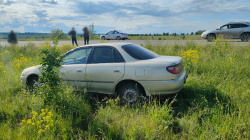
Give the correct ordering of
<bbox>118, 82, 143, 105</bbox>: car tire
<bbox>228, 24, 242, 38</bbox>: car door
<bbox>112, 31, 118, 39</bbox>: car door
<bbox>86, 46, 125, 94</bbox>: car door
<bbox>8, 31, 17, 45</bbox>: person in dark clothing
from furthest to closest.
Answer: <bbox>112, 31, 118, 39</bbox>: car door → <bbox>228, 24, 242, 38</bbox>: car door → <bbox>86, 46, 125, 94</bbox>: car door → <bbox>118, 82, 143, 105</bbox>: car tire → <bbox>8, 31, 17, 45</bbox>: person in dark clothing

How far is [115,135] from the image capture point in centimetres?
302

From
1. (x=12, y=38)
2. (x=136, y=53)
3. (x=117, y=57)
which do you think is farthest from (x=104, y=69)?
(x=12, y=38)

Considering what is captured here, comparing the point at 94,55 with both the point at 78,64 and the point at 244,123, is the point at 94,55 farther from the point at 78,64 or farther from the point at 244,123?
the point at 244,123

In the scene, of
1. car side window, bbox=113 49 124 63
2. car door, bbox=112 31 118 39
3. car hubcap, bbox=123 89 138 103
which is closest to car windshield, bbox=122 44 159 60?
car side window, bbox=113 49 124 63

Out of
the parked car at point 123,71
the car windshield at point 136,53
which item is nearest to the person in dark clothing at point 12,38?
the parked car at point 123,71

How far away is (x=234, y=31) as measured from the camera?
14492 mm

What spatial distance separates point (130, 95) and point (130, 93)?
48 mm

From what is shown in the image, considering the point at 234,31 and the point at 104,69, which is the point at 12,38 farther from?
the point at 234,31

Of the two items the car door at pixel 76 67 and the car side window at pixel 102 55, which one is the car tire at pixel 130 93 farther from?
the car door at pixel 76 67

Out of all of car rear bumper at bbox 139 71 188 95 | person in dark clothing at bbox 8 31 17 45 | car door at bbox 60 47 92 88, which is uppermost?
person in dark clothing at bbox 8 31 17 45

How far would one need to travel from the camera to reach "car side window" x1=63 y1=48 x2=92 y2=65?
4762mm

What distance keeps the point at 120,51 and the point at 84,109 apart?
1553mm

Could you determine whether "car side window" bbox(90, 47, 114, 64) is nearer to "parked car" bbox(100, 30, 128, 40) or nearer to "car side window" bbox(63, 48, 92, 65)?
"car side window" bbox(63, 48, 92, 65)

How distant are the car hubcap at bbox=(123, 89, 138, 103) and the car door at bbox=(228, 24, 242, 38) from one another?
546 inches
